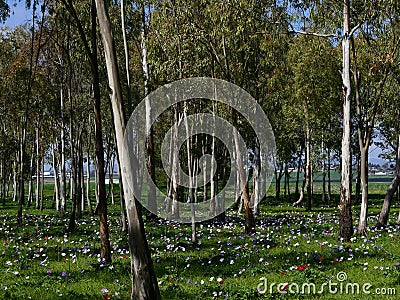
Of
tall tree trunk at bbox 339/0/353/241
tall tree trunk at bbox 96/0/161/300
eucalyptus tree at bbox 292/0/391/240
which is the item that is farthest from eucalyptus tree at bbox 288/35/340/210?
tall tree trunk at bbox 96/0/161/300

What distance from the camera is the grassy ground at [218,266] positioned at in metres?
8.20

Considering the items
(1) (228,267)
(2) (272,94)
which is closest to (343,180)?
(1) (228,267)

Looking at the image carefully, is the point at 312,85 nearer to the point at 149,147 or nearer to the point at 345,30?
the point at 149,147

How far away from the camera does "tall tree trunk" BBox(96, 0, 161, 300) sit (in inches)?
263

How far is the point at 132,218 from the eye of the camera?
268 inches

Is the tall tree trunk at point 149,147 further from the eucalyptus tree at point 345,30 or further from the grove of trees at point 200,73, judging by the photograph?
the eucalyptus tree at point 345,30

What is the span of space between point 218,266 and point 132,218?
432cm

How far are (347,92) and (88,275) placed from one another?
877cm

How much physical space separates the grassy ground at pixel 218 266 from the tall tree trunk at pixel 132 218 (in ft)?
4.77

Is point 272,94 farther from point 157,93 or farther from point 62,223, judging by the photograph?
point 62,223

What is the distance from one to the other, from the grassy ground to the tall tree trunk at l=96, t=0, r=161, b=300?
4.77ft

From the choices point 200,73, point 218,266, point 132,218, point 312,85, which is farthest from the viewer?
point 312,85

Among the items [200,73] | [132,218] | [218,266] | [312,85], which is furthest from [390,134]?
[132,218]

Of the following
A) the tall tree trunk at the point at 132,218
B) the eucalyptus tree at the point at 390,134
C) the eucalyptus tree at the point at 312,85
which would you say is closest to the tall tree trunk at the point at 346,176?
the eucalyptus tree at the point at 390,134
